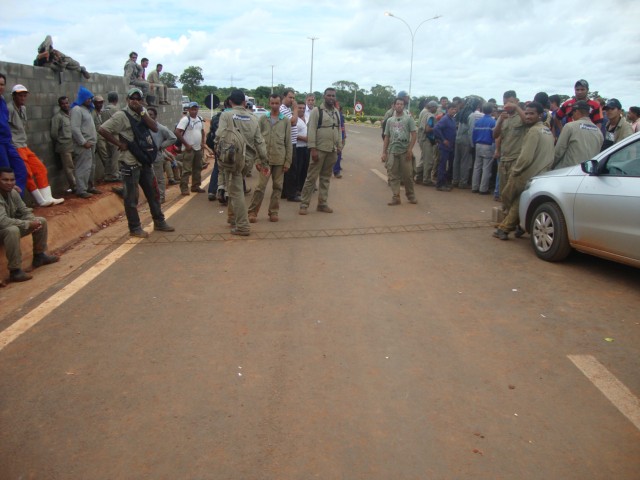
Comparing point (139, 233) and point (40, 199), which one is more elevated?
point (40, 199)

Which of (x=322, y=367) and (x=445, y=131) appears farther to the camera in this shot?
(x=445, y=131)

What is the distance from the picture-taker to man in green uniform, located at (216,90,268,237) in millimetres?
7644

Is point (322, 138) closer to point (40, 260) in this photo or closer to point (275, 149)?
point (275, 149)

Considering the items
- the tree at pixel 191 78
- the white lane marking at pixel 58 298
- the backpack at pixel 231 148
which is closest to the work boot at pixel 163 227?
the white lane marking at pixel 58 298

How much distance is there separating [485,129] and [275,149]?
15.3 ft

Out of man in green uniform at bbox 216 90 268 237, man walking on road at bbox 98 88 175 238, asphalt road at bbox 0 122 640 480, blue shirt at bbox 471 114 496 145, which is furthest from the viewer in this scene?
blue shirt at bbox 471 114 496 145

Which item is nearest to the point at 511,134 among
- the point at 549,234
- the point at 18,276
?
the point at 549,234

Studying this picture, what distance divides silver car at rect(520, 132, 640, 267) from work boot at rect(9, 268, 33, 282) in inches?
233

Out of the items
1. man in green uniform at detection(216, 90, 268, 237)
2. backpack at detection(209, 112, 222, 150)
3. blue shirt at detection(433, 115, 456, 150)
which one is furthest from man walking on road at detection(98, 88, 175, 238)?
blue shirt at detection(433, 115, 456, 150)

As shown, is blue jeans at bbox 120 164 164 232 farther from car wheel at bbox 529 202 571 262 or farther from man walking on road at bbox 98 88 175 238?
car wheel at bbox 529 202 571 262

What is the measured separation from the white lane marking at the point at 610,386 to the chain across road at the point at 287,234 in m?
4.11

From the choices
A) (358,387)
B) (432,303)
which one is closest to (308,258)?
(432,303)

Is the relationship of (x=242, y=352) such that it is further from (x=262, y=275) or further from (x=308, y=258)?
(x=308, y=258)

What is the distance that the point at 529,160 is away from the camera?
24.1ft
